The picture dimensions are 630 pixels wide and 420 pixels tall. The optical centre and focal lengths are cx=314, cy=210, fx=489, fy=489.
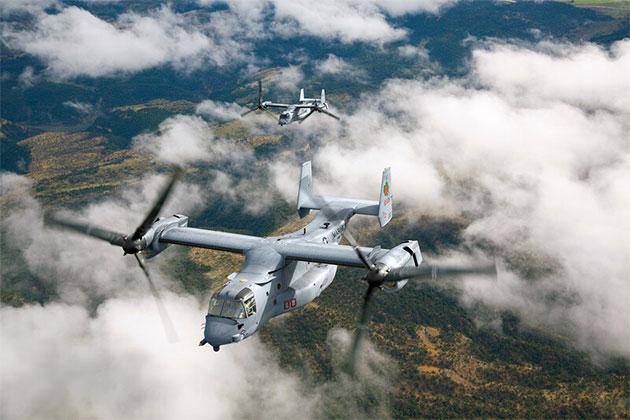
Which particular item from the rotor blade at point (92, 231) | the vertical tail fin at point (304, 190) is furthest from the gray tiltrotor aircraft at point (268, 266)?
the vertical tail fin at point (304, 190)

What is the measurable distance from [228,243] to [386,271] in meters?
18.7

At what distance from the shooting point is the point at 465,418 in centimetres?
18550

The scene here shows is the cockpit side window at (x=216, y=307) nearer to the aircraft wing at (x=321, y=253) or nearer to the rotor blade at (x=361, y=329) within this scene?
the aircraft wing at (x=321, y=253)

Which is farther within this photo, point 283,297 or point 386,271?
point 283,297

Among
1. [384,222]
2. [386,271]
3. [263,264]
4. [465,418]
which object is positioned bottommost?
[465,418]

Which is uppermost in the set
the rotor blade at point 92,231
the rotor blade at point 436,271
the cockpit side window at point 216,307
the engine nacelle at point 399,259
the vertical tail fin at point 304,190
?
the rotor blade at point 436,271

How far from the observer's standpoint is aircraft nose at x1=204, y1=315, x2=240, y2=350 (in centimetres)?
4112

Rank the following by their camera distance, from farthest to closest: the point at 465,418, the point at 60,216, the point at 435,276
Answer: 1. the point at 465,418
2. the point at 60,216
3. the point at 435,276

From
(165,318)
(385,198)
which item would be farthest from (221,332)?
(385,198)

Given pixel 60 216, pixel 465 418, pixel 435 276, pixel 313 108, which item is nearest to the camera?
pixel 435 276

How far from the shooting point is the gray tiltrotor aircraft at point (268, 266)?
136 ft

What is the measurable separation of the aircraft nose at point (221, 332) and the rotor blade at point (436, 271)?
13.8 m

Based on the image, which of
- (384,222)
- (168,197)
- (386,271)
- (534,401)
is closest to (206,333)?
(168,197)

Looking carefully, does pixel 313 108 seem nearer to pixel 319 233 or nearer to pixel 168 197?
pixel 319 233
